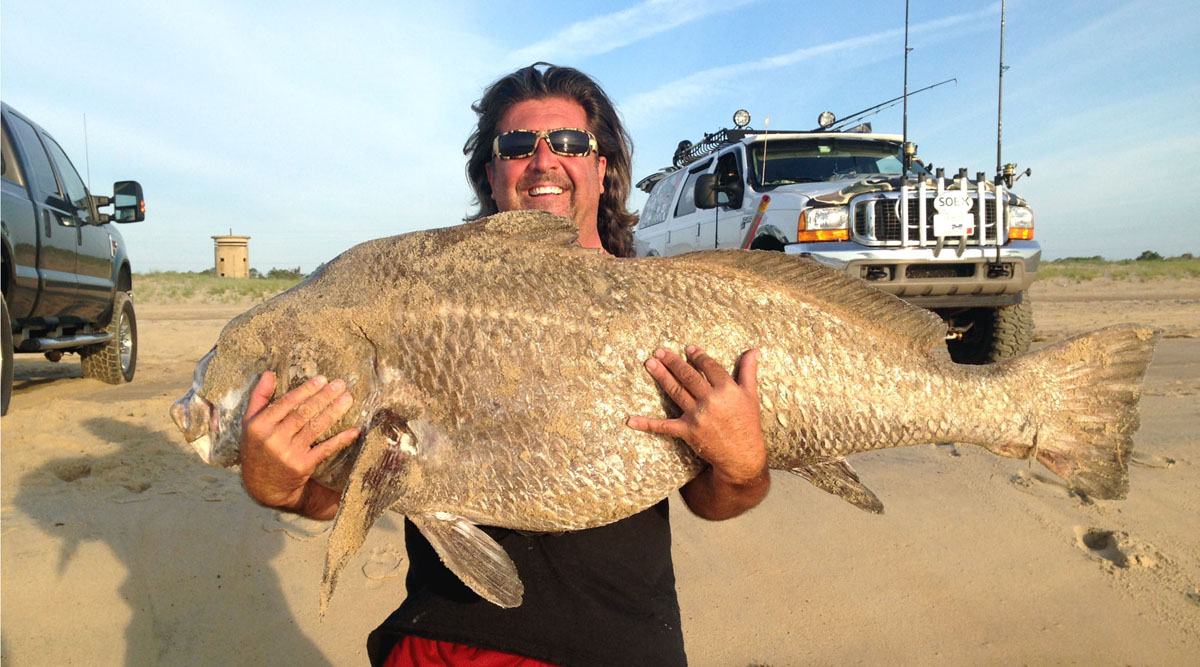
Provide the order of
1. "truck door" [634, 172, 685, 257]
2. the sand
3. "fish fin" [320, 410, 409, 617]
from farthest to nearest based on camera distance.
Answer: "truck door" [634, 172, 685, 257], the sand, "fish fin" [320, 410, 409, 617]

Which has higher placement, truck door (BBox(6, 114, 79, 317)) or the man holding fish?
truck door (BBox(6, 114, 79, 317))

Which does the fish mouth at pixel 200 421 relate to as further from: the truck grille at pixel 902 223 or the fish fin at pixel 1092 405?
the truck grille at pixel 902 223

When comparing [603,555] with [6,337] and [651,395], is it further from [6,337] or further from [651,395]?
[6,337]

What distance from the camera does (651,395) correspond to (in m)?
1.76

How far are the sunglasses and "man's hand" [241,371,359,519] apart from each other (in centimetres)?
98

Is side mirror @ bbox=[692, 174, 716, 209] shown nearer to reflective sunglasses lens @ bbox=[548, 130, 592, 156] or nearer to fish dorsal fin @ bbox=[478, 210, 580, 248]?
reflective sunglasses lens @ bbox=[548, 130, 592, 156]

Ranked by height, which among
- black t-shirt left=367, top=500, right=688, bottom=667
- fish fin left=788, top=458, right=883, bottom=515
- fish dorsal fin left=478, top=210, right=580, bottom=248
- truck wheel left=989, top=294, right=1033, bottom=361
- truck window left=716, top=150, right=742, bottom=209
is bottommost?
black t-shirt left=367, top=500, right=688, bottom=667

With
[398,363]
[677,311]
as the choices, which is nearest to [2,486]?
[398,363]

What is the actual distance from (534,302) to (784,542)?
261 centimetres

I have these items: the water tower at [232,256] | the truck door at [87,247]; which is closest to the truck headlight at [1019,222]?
the truck door at [87,247]

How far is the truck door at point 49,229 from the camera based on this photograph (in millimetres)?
5605

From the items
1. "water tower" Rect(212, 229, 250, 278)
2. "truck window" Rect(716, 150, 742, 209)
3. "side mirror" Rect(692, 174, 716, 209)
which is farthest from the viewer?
"water tower" Rect(212, 229, 250, 278)

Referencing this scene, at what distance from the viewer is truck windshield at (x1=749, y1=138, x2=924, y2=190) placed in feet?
26.4

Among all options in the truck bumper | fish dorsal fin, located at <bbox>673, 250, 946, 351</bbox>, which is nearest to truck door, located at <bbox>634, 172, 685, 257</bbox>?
the truck bumper
